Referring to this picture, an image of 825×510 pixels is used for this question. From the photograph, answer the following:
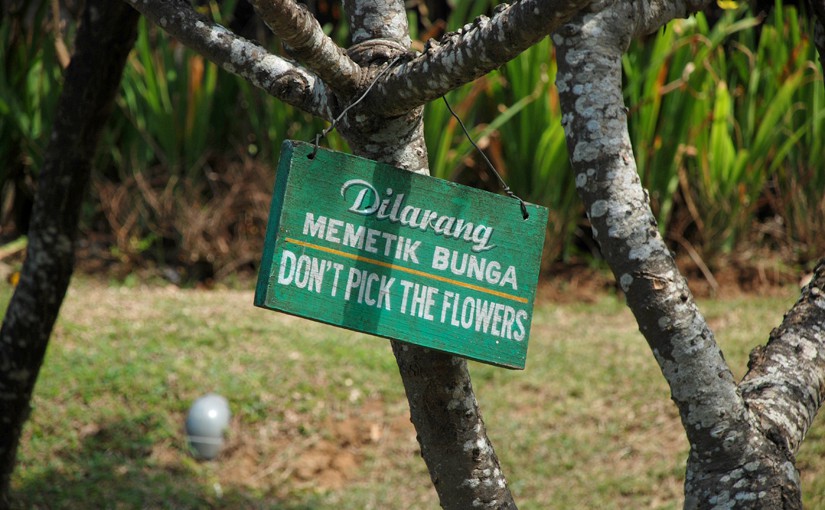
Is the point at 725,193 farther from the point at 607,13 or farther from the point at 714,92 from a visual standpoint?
the point at 607,13

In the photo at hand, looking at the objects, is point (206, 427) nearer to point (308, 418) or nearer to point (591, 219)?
point (308, 418)

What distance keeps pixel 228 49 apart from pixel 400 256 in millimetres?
514

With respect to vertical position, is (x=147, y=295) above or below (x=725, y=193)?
below

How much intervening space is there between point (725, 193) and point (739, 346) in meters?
1.15

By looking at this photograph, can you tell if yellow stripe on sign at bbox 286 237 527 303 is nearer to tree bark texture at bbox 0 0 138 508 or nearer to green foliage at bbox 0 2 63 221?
tree bark texture at bbox 0 0 138 508

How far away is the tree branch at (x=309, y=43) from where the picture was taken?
144 cm

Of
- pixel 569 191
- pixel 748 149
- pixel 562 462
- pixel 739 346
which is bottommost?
pixel 562 462

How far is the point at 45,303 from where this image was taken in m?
3.03

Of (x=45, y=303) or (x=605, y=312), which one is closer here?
(x=45, y=303)

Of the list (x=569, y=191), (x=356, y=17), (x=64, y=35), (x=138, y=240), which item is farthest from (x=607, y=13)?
(x=64, y=35)

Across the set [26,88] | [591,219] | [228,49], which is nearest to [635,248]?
[591,219]

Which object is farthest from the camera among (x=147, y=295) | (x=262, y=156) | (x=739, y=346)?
(x=262, y=156)

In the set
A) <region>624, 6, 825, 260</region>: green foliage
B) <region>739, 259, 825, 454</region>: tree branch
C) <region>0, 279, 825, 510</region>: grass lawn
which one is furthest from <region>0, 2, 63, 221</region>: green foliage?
<region>739, 259, 825, 454</region>: tree branch

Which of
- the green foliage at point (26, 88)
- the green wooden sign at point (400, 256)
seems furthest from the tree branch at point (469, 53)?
the green foliage at point (26, 88)
